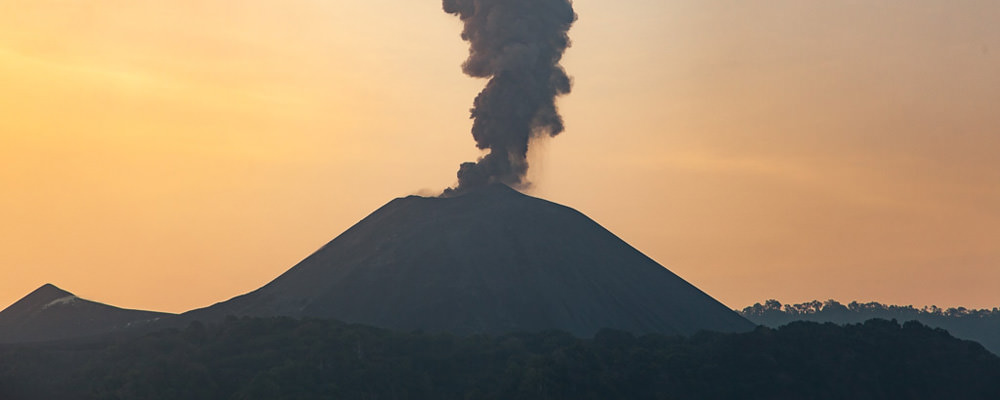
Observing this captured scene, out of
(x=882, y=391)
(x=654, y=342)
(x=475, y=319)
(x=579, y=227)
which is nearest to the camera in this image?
(x=882, y=391)

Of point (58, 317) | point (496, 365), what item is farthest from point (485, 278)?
point (58, 317)

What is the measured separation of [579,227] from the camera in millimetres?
176375

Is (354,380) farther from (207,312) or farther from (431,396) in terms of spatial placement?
(207,312)

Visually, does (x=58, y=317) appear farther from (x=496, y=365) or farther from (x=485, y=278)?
(x=496, y=365)

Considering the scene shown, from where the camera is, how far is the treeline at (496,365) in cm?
10606

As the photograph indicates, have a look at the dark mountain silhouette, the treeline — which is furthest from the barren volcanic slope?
the treeline

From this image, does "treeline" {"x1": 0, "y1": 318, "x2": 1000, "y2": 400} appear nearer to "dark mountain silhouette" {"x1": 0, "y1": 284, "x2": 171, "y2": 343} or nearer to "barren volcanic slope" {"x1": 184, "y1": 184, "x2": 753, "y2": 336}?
"barren volcanic slope" {"x1": 184, "y1": 184, "x2": 753, "y2": 336}

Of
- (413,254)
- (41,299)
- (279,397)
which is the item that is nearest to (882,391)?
(279,397)

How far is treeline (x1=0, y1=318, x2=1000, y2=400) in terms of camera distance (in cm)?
10606

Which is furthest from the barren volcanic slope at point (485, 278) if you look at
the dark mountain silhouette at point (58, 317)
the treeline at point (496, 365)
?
the treeline at point (496, 365)

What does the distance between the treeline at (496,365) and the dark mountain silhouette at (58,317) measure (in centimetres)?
3387

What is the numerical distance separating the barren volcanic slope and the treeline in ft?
64.1

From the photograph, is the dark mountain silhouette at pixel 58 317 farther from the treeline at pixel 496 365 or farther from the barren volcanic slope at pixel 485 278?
the treeline at pixel 496 365

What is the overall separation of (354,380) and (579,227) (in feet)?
241
